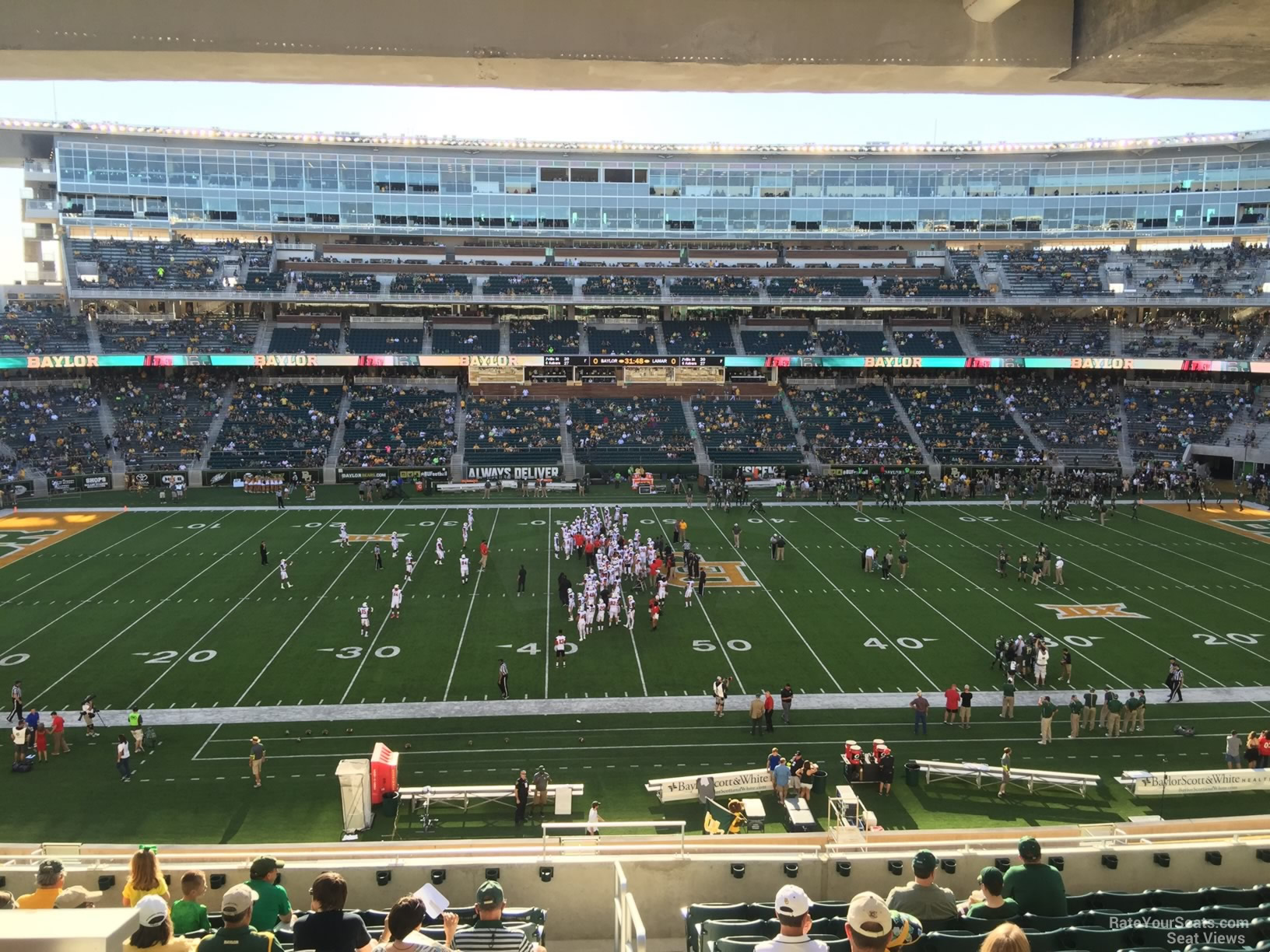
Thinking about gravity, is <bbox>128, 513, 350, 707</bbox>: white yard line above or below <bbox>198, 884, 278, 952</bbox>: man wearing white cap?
below

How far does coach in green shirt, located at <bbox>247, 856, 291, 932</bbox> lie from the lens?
5227 millimetres

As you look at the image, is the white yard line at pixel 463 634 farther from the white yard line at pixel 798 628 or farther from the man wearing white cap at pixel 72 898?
the man wearing white cap at pixel 72 898

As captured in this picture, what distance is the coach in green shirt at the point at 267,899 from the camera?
5.23 m

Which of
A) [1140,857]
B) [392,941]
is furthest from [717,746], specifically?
[392,941]

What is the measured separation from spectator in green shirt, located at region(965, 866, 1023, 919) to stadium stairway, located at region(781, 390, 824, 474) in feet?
127

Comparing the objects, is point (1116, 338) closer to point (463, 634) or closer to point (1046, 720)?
point (1046, 720)

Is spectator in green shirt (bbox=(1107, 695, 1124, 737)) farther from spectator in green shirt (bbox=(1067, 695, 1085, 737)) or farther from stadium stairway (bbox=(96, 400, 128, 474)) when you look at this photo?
stadium stairway (bbox=(96, 400, 128, 474))

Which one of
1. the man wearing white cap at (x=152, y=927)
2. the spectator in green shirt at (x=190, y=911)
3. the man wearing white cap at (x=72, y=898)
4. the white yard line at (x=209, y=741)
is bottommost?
the white yard line at (x=209, y=741)

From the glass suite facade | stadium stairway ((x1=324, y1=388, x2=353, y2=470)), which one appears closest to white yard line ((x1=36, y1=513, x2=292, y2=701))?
stadium stairway ((x1=324, y1=388, x2=353, y2=470))

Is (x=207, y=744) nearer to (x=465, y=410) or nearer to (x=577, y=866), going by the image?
(x=577, y=866)

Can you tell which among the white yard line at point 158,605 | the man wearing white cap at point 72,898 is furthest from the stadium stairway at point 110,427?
the man wearing white cap at point 72,898

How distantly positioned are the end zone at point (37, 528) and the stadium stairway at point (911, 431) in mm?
37307

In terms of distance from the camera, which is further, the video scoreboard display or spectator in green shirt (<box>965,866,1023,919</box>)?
the video scoreboard display

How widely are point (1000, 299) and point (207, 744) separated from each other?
169ft
